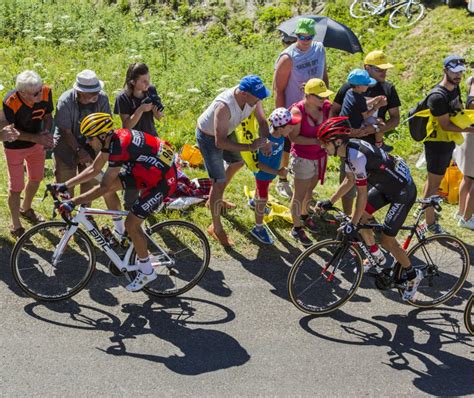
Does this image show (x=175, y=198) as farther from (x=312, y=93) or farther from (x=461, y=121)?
(x=461, y=121)

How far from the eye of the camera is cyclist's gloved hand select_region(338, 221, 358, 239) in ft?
20.7

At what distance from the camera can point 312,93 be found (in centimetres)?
728

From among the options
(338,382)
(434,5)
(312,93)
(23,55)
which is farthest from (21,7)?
(338,382)

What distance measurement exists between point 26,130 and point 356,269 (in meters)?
3.84

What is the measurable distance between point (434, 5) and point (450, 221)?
30.2 feet

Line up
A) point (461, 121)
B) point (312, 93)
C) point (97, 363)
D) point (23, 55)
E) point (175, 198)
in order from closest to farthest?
point (97, 363)
point (312, 93)
point (461, 121)
point (175, 198)
point (23, 55)

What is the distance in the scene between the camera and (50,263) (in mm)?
6844

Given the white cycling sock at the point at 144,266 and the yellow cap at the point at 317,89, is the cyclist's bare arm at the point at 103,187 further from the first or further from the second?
the yellow cap at the point at 317,89

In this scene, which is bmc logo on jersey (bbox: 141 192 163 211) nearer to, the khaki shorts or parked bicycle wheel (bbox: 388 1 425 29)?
the khaki shorts

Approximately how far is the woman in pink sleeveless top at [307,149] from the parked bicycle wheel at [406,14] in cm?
951

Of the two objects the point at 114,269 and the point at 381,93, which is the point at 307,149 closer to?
the point at 381,93

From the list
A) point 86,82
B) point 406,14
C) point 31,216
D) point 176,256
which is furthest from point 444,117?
point 406,14

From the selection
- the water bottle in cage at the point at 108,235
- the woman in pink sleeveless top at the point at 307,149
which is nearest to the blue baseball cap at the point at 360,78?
the woman in pink sleeveless top at the point at 307,149

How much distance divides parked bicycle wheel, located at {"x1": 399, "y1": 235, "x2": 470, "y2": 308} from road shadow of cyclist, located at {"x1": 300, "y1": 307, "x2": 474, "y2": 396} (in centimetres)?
16
